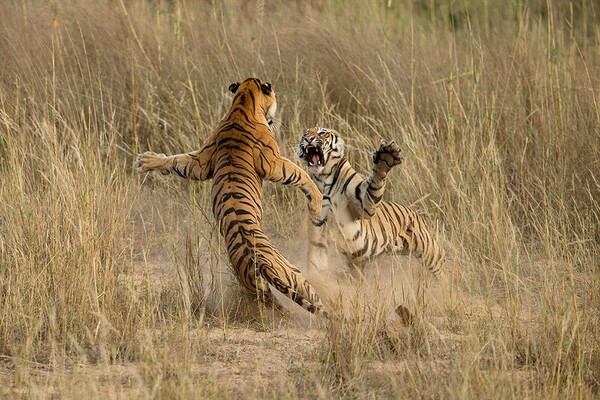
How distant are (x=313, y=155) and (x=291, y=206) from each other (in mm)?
1280

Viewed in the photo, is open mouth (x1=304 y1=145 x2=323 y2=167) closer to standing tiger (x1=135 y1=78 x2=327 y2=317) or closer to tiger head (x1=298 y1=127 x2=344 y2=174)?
tiger head (x1=298 y1=127 x2=344 y2=174)

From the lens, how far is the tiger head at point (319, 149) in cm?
521

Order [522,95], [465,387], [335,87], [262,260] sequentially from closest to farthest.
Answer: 1. [465,387]
2. [262,260]
3. [522,95]
4. [335,87]

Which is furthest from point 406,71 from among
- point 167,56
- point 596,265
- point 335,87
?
point 596,265

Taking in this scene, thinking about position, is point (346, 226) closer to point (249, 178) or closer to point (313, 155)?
point (313, 155)

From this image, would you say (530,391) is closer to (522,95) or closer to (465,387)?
(465,387)

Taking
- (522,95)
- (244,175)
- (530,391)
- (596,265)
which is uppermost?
(522,95)

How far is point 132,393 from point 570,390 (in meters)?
1.55

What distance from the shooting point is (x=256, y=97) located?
18.9 feet

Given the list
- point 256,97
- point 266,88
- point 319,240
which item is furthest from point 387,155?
point 266,88

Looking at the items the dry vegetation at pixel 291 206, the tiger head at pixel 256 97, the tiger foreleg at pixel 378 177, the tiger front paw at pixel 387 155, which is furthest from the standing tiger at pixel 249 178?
the tiger front paw at pixel 387 155

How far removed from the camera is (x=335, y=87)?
739 cm

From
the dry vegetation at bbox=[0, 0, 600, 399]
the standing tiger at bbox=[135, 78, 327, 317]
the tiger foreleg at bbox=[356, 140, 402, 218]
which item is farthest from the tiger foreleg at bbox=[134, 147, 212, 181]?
the tiger foreleg at bbox=[356, 140, 402, 218]

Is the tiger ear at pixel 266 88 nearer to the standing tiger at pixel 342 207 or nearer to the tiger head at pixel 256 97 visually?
the tiger head at pixel 256 97
